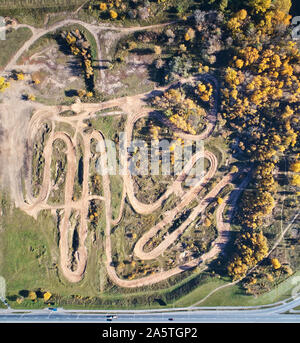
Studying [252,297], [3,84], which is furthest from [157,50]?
[252,297]

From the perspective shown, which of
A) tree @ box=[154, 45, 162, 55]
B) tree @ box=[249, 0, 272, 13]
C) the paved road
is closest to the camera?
tree @ box=[249, 0, 272, 13]

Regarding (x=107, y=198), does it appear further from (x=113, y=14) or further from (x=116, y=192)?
(x=113, y=14)

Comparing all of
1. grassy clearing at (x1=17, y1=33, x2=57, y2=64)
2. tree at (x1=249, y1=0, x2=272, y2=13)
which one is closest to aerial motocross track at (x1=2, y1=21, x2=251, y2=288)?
grassy clearing at (x1=17, y1=33, x2=57, y2=64)

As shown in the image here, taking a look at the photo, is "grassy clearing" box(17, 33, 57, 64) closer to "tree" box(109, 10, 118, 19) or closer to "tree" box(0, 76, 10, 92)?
"tree" box(0, 76, 10, 92)

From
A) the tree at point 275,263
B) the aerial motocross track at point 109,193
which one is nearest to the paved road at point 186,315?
the aerial motocross track at point 109,193

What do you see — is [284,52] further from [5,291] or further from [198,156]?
[5,291]

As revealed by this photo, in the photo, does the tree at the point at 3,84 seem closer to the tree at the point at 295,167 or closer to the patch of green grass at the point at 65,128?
the patch of green grass at the point at 65,128
